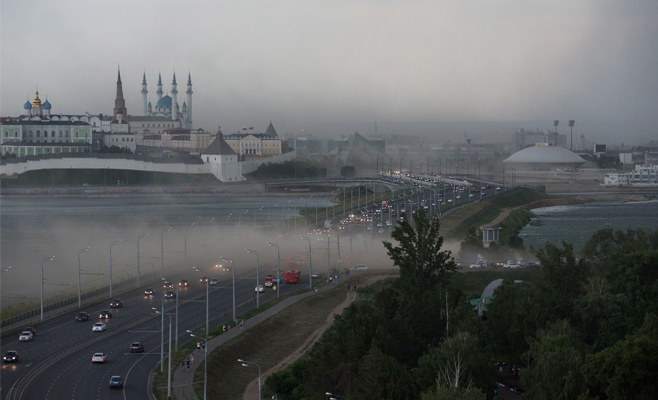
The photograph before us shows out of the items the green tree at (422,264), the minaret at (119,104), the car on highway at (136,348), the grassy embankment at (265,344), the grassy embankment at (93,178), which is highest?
the minaret at (119,104)

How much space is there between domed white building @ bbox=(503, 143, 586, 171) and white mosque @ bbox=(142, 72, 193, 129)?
3712 centimetres

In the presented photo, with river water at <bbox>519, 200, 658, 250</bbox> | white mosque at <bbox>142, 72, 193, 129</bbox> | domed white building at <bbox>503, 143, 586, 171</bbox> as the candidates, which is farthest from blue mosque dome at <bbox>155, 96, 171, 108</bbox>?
river water at <bbox>519, 200, 658, 250</bbox>

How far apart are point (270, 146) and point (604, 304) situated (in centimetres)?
6304

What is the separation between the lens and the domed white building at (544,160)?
92.9m

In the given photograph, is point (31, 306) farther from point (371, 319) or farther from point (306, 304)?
point (371, 319)

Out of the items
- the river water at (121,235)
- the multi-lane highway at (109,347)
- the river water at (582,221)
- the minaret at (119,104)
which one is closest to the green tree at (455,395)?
the multi-lane highway at (109,347)

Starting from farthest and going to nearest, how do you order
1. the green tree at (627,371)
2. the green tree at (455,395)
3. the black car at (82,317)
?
the black car at (82,317), the green tree at (627,371), the green tree at (455,395)

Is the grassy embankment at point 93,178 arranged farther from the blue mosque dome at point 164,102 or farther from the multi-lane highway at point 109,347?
the multi-lane highway at point 109,347

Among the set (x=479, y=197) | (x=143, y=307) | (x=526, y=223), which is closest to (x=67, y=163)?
(x=479, y=197)

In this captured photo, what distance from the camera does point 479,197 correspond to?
4575 cm

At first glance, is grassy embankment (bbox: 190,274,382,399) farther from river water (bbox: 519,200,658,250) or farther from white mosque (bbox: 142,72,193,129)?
white mosque (bbox: 142,72,193,129)

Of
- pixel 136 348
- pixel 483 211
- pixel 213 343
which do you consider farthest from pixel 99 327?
pixel 483 211

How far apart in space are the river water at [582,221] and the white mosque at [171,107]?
44.4 meters

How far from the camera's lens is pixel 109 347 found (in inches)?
547
